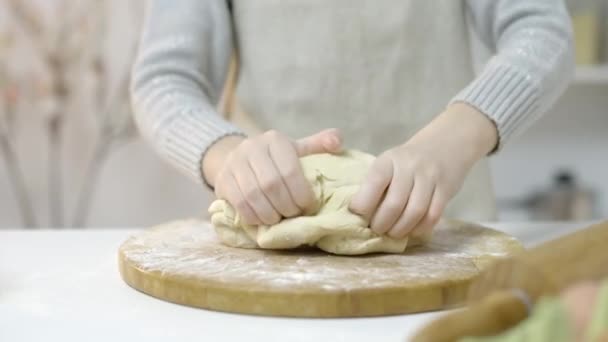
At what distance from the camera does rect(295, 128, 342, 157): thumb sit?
77 centimetres

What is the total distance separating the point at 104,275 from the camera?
0.72 metres

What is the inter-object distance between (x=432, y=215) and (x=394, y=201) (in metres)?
0.04

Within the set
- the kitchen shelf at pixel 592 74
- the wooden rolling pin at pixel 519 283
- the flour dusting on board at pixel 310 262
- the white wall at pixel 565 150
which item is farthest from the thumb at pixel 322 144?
the white wall at pixel 565 150

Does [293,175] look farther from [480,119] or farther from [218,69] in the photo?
[218,69]

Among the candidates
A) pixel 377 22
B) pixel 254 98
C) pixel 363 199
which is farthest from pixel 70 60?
pixel 363 199

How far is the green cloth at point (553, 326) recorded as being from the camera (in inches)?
13.1

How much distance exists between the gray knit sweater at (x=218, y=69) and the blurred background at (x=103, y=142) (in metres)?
0.90

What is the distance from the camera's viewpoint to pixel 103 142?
1981 mm

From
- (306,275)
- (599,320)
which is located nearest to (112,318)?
(306,275)

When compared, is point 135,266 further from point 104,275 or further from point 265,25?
point 265,25

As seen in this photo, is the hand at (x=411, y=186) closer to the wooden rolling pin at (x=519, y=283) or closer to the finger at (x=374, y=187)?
the finger at (x=374, y=187)

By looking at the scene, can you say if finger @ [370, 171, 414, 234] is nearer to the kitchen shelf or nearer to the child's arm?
the child's arm

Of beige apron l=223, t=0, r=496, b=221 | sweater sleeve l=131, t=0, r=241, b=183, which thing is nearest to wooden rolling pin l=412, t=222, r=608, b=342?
sweater sleeve l=131, t=0, r=241, b=183

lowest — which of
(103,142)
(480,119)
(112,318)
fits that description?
(103,142)
